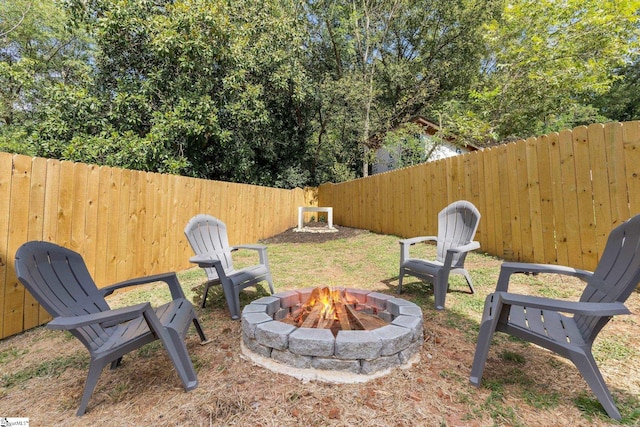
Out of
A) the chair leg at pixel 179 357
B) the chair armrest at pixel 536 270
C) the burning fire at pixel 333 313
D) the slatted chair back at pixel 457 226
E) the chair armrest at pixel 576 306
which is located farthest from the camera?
the slatted chair back at pixel 457 226

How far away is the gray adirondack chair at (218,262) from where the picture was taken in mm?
2719

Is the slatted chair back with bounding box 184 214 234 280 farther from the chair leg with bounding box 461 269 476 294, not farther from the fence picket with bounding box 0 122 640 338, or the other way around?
the chair leg with bounding box 461 269 476 294

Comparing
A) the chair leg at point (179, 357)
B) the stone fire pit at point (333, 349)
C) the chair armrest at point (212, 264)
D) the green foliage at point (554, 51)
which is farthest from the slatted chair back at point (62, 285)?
the green foliage at point (554, 51)

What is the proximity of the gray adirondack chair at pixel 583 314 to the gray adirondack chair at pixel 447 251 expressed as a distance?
36.8 inches

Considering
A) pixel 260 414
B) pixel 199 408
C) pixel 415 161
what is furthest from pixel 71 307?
pixel 415 161

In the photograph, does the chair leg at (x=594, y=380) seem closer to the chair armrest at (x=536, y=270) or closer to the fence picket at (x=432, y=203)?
the chair armrest at (x=536, y=270)

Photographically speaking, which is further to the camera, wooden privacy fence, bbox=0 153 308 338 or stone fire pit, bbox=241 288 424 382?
wooden privacy fence, bbox=0 153 308 338

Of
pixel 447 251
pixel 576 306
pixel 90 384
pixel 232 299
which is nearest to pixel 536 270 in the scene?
pixel 576 306

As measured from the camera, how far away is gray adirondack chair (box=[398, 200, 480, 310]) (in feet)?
9.28

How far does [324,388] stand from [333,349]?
21 centimetres

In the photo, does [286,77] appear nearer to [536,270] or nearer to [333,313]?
[333,313]

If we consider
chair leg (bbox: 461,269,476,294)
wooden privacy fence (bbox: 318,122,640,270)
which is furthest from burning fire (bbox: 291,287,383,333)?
wooden privacy fence (bbox: 318,122,640,270)

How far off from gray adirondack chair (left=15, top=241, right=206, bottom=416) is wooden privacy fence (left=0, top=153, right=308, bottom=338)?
1204 millimetres

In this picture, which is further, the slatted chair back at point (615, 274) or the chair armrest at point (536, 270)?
the chair armrest at point (536, 270)
